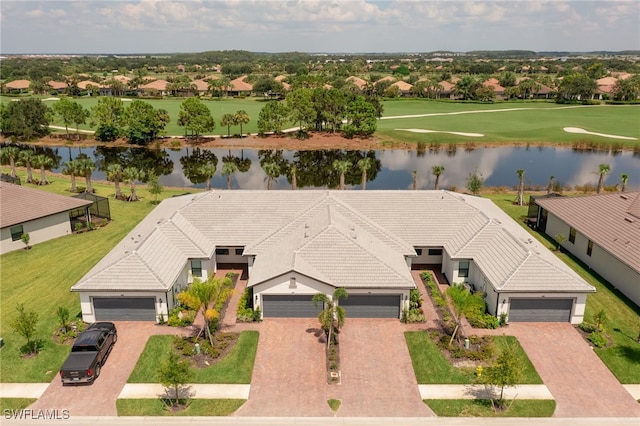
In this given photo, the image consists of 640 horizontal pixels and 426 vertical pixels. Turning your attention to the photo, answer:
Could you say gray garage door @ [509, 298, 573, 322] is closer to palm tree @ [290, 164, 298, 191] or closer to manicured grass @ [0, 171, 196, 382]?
manicured grass @ [0, 171, 196, 382]

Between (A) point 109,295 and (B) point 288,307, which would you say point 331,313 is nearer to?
(B) point 288,307

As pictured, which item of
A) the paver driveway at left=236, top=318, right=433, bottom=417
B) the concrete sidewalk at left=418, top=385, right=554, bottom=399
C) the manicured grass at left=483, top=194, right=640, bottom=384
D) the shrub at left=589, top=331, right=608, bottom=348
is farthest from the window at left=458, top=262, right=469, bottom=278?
the concrete sidewalk at left=418, top=385, right=554, bottom=399

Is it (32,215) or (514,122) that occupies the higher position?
(514,122)

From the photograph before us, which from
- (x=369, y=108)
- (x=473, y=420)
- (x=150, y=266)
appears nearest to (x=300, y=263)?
(x=150, y=266)

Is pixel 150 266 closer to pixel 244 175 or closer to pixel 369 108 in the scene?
pixel 244 175

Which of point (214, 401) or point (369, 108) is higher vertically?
point (369, 108)

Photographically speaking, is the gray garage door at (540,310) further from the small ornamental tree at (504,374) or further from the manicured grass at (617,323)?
the small ornamental tree at (504,374)

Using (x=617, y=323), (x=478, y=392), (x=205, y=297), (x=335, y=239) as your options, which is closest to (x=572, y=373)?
(x=478, y=392)
